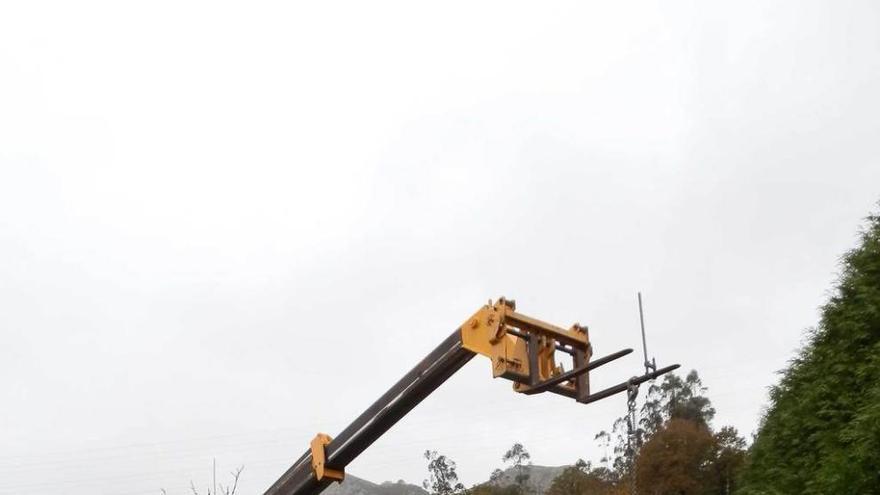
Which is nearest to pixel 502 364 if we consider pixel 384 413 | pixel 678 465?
pixel 384 413

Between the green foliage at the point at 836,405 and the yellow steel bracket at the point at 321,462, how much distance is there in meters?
6.06

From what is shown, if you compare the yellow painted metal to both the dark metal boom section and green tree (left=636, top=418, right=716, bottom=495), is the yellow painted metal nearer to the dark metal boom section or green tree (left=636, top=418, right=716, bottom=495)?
the dark metal boom section

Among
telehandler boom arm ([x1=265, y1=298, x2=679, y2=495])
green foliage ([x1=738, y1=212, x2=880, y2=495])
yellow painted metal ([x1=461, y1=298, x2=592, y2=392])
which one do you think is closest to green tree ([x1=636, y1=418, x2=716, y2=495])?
green foliage ([x1=738, y1=212, x2=880, y2=495])

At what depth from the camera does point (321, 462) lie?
8922 millimetres

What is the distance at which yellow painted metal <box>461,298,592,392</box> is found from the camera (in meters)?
7.62

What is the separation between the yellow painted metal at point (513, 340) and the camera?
300 inches

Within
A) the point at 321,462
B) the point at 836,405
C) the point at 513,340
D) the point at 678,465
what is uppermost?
the point at 678,465

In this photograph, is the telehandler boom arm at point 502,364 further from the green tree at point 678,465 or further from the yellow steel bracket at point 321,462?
the green tree at point 678,465

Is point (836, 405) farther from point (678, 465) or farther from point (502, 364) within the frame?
point (678, 465)

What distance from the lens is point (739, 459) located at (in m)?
38.7

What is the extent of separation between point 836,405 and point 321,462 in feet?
23.9

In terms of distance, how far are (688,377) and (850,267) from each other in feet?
171

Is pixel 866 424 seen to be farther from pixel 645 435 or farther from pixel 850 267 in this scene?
pixel 645 435

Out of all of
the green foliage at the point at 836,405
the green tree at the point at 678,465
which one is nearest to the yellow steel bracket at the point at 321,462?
the green foliage at the point at 836,405
